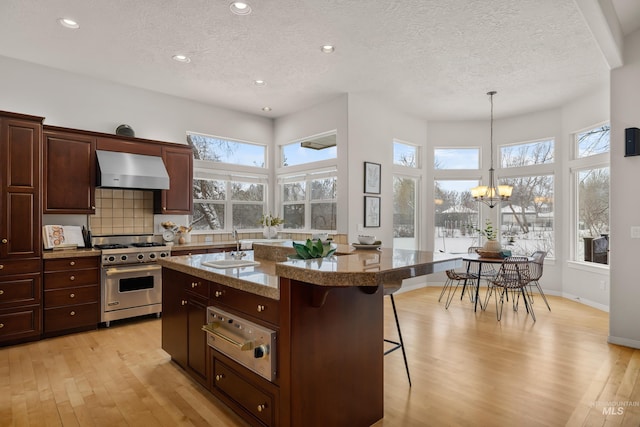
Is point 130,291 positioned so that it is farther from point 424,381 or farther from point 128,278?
point 424,381

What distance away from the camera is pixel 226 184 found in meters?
5.99

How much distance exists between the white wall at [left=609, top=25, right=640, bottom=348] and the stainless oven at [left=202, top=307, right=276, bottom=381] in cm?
363

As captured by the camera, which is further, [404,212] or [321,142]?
[404,212]

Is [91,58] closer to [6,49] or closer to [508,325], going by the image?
[6,49]

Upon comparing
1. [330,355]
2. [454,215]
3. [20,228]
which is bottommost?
[330,355]

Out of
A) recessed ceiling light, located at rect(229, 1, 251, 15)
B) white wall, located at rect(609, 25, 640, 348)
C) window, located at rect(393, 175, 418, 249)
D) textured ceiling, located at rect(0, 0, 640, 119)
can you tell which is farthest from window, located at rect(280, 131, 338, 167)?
white wall, located at rect(609, 25, 640, 348)

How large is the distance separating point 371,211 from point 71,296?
3.95m

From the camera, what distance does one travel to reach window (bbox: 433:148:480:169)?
22.1 feet

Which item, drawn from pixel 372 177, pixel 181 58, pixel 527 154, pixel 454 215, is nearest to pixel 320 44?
pixel 181 58

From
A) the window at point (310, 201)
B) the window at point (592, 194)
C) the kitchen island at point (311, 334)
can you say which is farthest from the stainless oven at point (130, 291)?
the window at point (592, 194)

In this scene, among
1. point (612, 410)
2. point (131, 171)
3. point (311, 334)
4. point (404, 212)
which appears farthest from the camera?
point (404, 212)

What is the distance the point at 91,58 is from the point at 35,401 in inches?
136

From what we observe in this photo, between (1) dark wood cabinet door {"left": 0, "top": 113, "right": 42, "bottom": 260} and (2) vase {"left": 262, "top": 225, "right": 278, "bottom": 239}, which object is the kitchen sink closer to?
(1) dark wood cabinet door {"left": 0, "top": 113, "right": 42, "bottom": 260}

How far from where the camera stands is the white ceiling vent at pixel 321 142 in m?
5.63
